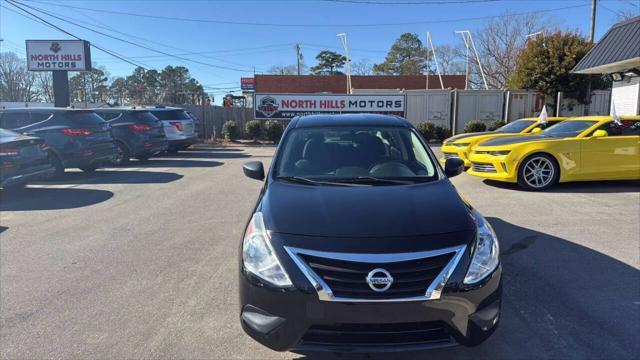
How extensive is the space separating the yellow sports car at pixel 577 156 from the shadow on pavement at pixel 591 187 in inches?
9.2

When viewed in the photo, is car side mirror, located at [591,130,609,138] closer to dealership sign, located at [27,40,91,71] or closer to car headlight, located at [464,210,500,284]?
car headlight, located at [464,210,500,284]

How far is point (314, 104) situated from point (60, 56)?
13.6m

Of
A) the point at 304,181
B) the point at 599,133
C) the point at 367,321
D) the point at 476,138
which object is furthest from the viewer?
the point at 476,138

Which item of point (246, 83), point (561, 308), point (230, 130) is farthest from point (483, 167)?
point (246, 83)

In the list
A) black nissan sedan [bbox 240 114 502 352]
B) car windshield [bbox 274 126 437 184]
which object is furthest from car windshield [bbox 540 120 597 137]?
black nissan sedan [bbox 240 114 502 352]

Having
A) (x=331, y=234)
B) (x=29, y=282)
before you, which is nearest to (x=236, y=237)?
(x=29, y=282)

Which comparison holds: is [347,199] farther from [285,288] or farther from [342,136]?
[342,136]

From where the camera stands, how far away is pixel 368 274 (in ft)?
8.41

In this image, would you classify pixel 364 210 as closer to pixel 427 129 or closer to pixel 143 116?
pixel 143 116

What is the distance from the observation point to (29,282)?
4.58 m

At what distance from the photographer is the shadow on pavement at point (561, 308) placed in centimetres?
314

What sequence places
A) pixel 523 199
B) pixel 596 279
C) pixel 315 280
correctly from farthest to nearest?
1. pixel 523 199
2. pixel 596 279
3. pixel 315 280

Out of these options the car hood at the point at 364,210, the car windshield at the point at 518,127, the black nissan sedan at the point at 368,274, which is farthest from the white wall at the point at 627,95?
the black nissan sedan at the point at 368,274

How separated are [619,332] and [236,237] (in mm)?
4239
